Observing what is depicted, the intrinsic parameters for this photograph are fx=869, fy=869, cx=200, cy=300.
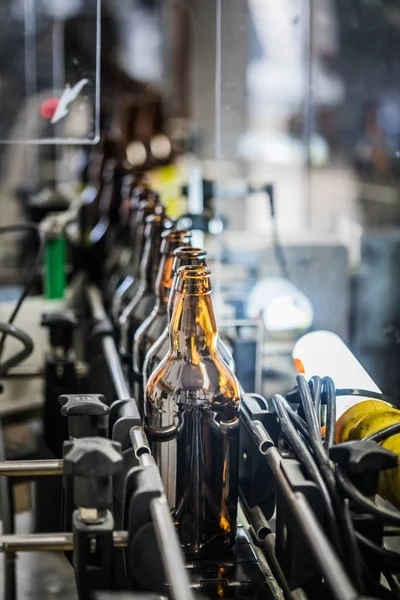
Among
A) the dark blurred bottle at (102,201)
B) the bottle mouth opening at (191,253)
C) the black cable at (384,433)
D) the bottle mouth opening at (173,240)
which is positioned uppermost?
the dark blurred bottle at (102,201)

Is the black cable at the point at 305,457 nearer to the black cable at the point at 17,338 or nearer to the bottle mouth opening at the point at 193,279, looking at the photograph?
the bottle mouth opening at the point at 193,279

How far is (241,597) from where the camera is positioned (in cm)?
72

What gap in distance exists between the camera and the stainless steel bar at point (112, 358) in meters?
0.95

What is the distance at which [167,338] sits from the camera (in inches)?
35.6

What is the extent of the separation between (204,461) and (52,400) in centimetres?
62

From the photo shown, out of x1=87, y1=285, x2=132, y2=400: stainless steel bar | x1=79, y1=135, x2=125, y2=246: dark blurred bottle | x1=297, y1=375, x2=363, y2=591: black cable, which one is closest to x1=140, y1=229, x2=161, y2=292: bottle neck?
x1=87, y1=285, x2=132, y2=400: stainless steel bar

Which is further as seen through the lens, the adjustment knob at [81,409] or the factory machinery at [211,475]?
the adjustment knob at [81,409]

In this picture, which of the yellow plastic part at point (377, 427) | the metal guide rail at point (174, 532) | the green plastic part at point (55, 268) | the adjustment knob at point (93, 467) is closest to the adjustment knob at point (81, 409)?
the metal guide rail at point (174, 532)

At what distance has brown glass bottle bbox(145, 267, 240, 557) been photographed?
0.79 m

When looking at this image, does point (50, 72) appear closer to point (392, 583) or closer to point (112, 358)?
point (112, 358)

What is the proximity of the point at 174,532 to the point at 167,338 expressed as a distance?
1.05ft

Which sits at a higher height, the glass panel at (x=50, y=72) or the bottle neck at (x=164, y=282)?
the glass panel at (x=50, y=72)

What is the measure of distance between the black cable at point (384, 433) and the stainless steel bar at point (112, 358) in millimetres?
284

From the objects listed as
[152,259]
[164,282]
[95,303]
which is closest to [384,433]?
[164,282]
